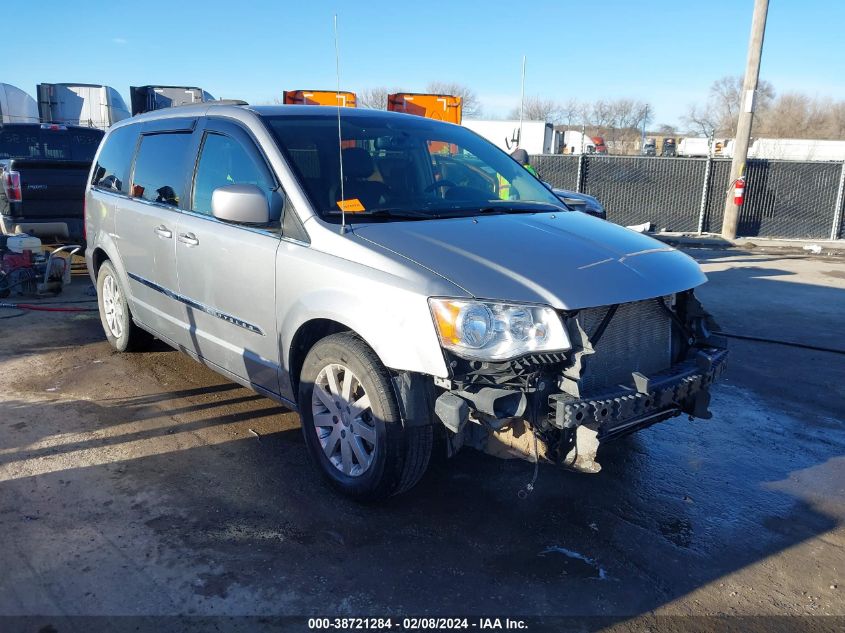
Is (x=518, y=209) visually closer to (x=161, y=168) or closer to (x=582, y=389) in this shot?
(x=582, y=389)

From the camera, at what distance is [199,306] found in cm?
443

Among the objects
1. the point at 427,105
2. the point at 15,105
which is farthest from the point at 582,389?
the point at 15,105

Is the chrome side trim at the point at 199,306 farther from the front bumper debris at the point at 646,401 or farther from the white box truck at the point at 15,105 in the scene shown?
the white box truck at the point at 15,105

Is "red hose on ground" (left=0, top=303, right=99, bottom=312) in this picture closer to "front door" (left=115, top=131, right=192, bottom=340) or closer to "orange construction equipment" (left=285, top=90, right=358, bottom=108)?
"front door" (left=115, top=131, right=192, bottom=340)

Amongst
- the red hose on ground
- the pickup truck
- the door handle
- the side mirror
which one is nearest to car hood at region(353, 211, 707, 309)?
the side mirror

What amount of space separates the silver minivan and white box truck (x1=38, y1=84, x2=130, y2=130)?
17780 millimetres

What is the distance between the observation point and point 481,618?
2736 mm

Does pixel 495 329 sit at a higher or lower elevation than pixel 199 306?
higher

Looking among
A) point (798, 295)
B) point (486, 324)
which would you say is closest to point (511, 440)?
point (486, 324)

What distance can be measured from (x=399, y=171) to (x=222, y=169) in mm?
1095

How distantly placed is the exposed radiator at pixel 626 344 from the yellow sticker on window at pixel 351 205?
4.37 feet

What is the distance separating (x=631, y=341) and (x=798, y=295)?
283 inches

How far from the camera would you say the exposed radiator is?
3.19 meters

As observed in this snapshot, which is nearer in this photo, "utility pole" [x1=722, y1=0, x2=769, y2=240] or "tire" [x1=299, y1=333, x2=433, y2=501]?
"tire" [x1=299, y1=333, x2=433, y2=501]
